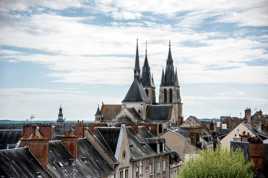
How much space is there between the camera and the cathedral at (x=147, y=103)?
79.5 metres

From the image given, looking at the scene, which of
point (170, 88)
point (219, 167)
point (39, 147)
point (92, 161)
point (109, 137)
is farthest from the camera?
point (170, 88)

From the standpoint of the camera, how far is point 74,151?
2167cm

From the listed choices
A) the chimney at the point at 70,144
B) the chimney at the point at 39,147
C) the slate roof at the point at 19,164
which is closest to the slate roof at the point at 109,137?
the chimney at the point at 70,144

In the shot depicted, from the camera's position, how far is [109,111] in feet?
283

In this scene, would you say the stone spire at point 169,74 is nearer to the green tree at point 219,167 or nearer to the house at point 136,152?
the house at point 136,152

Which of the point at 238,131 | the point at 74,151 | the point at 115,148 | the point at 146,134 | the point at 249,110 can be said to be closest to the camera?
the point at 74,151

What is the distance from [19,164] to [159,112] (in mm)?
66030

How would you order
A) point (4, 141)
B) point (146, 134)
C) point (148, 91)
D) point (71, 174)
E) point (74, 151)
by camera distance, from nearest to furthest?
point (71, 174) < point (74, 151) < point (4, 141) < point (146, 134) < point (148, 91)

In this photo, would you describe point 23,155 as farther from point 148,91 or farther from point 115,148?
point 148,91

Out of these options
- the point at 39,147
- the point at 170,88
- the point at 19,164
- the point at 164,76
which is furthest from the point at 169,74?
the point at 19,164

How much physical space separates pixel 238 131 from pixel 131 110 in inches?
1655

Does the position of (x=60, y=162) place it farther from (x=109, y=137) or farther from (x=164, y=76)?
(x=164, y=76)

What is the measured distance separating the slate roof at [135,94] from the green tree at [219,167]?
6233 centimetres

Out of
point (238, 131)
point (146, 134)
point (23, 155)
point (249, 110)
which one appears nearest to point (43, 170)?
point (23, 155)
